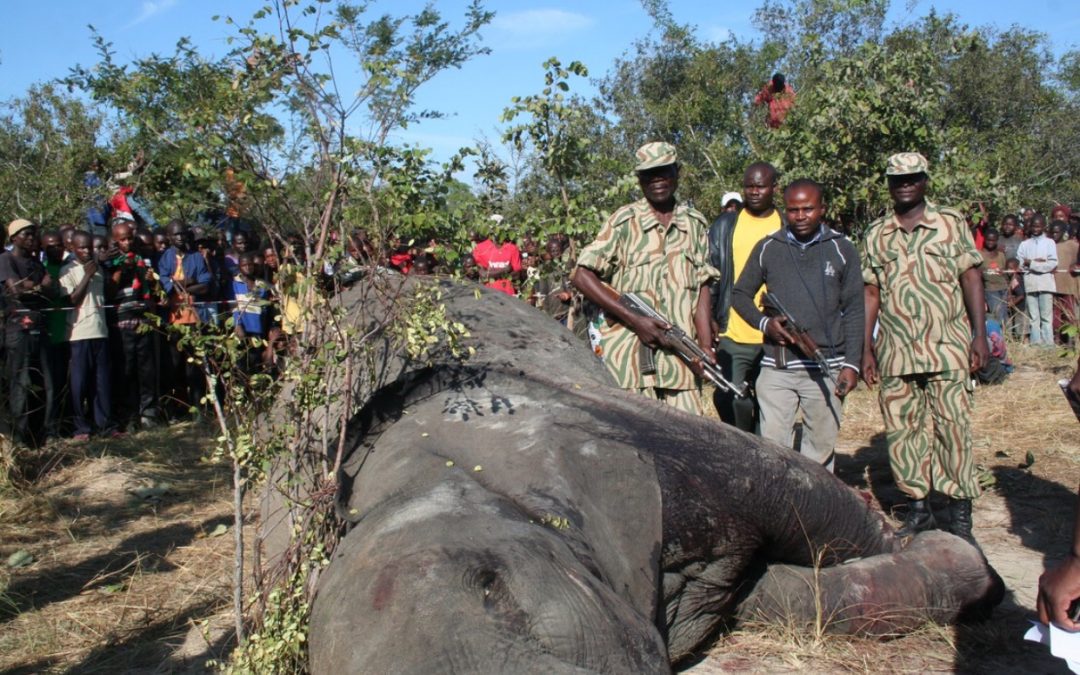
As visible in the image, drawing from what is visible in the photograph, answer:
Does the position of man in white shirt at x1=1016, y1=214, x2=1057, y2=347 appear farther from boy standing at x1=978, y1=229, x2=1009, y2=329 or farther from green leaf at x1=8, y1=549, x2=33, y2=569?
green leaf at x1=8, y1=549, x2=33, y2=569

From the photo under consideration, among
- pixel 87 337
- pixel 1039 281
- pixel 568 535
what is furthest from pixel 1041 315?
pixel 568 535

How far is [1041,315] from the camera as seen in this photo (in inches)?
482

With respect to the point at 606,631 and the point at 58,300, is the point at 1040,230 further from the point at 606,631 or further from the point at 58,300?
the point at 606,631

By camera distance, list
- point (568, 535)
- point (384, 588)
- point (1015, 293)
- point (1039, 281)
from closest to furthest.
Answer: point (384, 588), point (568, 535), point (1039, 281), point (1015, 293)

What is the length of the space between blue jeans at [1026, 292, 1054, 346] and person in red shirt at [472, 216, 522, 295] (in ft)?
22.4

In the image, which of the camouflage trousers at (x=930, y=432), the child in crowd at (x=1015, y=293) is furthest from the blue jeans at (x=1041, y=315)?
the camouflage trousers at (x=930, y=432)

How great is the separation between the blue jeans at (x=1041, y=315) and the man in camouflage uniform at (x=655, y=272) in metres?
8.57

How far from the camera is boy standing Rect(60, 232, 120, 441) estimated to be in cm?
808

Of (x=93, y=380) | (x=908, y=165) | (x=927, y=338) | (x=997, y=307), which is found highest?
(x=908, y=165)

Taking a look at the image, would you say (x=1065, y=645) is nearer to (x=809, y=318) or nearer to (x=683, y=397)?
(x=683, y=397)

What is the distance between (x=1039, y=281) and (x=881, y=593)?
31.4ft

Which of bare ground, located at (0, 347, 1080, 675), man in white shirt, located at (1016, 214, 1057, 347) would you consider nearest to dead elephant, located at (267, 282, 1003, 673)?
bare ground, located at (0, 347, 1080, 675)

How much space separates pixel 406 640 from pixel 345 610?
0.31 metres

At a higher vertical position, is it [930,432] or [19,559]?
[930,432]
